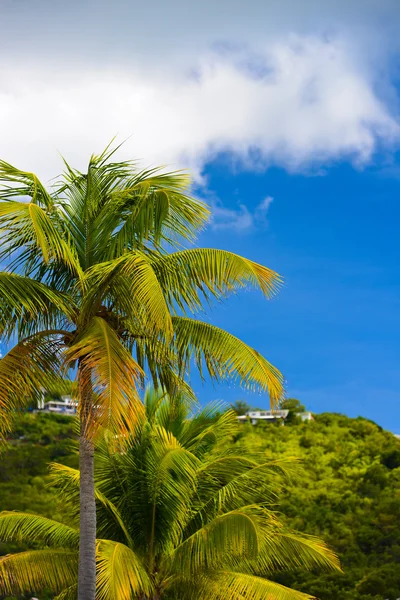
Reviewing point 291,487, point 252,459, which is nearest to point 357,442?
point 291,487

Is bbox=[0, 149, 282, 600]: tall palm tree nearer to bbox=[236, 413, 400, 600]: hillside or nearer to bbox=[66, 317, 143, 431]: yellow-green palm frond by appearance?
bbox=[66, 317, 143, 431]: yellow-green palm frond

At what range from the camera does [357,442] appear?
43688mm

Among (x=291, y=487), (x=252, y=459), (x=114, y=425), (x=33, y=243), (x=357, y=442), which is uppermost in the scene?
(x=357, y=442)

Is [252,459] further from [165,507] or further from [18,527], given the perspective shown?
[18,527]

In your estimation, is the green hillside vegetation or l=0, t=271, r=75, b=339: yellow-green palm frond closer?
l=0, t=271, r=75, b=339: yellow-green palm frond

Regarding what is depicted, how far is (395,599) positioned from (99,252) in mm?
20404

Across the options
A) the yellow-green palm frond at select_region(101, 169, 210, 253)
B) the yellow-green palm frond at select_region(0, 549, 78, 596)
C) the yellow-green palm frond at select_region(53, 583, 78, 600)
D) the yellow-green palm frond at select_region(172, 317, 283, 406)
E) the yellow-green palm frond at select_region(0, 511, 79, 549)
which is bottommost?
the yellow-green palm frond at select_region(53, 583, 78, 600)

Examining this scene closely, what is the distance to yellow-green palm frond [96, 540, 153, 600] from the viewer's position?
11453 mm

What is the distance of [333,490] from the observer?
1433 inches

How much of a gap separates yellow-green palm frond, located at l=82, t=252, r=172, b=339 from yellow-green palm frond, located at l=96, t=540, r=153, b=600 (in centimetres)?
381

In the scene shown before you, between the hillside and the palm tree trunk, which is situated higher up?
the hillside

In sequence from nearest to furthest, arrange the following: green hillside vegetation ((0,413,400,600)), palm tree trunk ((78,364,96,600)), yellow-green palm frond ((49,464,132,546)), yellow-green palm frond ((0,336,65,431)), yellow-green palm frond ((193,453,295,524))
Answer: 1. yellow-green palm frond ((0,336,65,431))
2. palm tree trunk ((78,364,96,600))
3. yellow-green palm frond ((49,464,132,546))
4. yellow-green palm frond ((193,453,295,524))
5. green hillside vegetation ((0,413,400,600))

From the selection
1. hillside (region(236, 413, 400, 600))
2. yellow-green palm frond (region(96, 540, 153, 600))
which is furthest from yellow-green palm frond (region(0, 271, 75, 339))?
hillside (region(236, 413, 400, 600))

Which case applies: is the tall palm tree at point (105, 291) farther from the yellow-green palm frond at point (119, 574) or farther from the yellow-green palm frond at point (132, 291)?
the yellow-green palm frond at point (119, 574)
